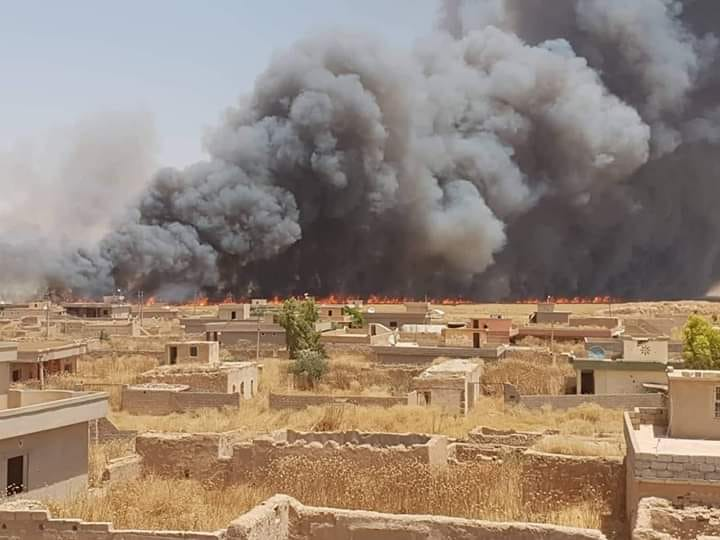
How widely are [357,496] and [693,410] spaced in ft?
12.2

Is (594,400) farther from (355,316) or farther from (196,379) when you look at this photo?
(355,316)

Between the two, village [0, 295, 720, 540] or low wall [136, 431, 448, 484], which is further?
low wall [136, 431, 448, 484]

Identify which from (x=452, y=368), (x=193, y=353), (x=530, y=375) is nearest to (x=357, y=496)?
(x=452, y=368)

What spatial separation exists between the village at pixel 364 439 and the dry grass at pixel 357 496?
0.08 feet

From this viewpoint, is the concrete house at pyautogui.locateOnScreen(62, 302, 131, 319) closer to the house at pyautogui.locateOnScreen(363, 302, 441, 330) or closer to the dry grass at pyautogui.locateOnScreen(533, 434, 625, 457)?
the house at pyautogui.locateOnScreen(363, 302, 441, 330)

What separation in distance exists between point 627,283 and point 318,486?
5026 centimetres

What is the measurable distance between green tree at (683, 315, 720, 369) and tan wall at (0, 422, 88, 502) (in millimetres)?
11556

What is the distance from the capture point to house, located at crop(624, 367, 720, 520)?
826 centimetres

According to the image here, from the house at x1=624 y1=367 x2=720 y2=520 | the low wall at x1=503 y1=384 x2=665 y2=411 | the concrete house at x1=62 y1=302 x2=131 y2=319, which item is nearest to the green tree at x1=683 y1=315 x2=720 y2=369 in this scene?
the low wall at x1=503 y1=384 x2=665 y2=411

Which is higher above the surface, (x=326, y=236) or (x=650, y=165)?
(x=650, y=165)

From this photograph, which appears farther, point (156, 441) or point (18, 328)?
A: point (18, 328)

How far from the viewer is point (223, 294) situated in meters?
53.5

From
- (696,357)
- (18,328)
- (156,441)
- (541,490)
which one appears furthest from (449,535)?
(18,328)

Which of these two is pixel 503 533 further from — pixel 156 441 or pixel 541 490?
pixel 156 441
